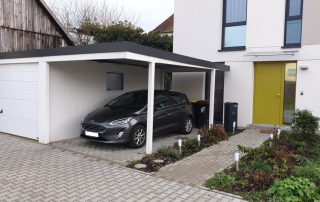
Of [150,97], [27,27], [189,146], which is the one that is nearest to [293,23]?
[189,146]

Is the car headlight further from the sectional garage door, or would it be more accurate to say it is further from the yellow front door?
the yellow front door

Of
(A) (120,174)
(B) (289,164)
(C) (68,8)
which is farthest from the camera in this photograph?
(C) (68,8)

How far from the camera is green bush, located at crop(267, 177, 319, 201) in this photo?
16.0 ft

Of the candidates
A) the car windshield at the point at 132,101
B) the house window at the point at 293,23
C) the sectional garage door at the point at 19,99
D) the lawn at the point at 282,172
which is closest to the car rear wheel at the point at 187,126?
the car windshield at the point at 132,101

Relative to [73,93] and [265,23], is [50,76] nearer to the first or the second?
[73,93]

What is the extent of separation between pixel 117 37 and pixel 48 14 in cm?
814

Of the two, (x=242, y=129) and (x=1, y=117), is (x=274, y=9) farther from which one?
(x=1, y=117)

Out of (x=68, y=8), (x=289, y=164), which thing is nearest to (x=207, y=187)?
(x=289, y=164)

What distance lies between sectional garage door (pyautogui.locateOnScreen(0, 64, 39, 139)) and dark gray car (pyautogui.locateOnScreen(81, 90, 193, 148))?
180cm

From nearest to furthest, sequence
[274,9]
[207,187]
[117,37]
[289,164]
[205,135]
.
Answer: [207,187] < [289,164] < [205,135] < [274,9] < [117,37]

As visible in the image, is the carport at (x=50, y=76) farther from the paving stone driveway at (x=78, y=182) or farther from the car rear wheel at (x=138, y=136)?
the paving stone driveway at (x=78, y=182)

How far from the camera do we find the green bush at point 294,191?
16.0ft

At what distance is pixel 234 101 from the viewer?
1225cm

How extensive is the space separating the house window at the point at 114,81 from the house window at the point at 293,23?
5.92 meters
